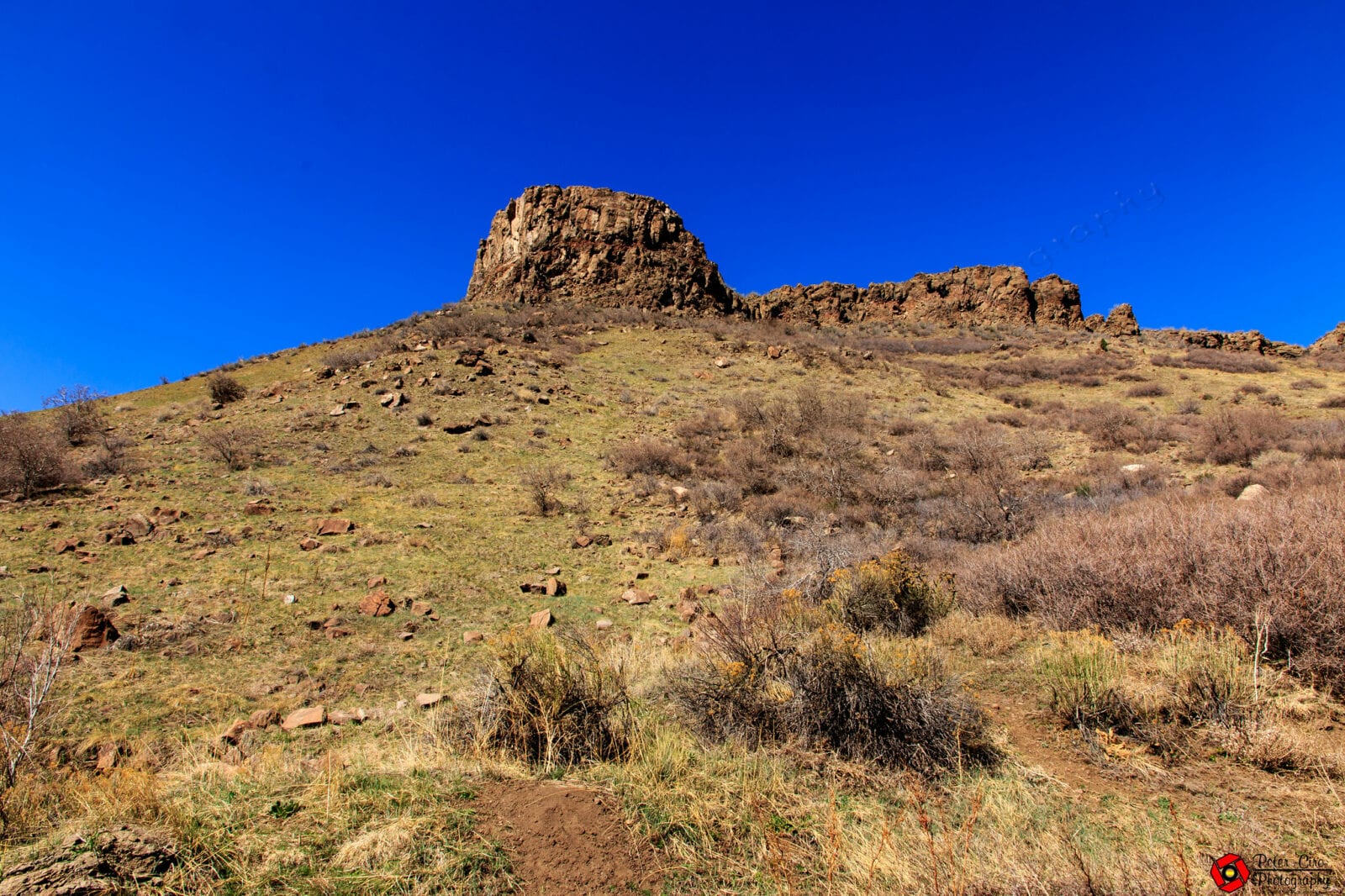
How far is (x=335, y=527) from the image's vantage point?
8.13 metres

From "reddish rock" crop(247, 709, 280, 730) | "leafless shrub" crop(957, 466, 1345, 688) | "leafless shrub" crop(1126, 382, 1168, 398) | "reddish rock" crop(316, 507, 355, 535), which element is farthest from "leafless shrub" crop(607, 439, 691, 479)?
"leafless shrub" crop(1126, 382, 1168, 398)

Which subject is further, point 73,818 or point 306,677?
point 306,677

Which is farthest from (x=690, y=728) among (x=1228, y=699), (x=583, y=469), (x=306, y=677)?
(x=583, y=469)

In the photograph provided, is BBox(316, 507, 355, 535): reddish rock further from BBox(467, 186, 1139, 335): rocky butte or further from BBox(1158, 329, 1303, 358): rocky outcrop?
BBox(1158, 329, 1303, 358): rocky outcrop

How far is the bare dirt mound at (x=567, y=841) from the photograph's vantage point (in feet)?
7.63

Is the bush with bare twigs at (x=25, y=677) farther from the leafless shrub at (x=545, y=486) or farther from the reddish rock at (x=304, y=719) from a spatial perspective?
the leafless shrub at (x=545, y=486)

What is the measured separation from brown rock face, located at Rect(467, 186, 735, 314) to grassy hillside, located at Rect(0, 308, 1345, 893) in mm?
19026

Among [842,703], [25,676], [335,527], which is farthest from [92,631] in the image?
[842,703]

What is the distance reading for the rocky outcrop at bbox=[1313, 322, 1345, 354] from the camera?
114 ft

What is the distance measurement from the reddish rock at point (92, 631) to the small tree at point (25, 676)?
111 mm

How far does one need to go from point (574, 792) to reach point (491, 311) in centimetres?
2697

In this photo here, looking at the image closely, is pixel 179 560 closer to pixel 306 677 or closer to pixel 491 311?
pixel 306 677

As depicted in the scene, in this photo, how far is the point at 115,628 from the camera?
5113 mm

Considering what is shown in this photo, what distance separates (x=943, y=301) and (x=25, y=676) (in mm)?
51346
